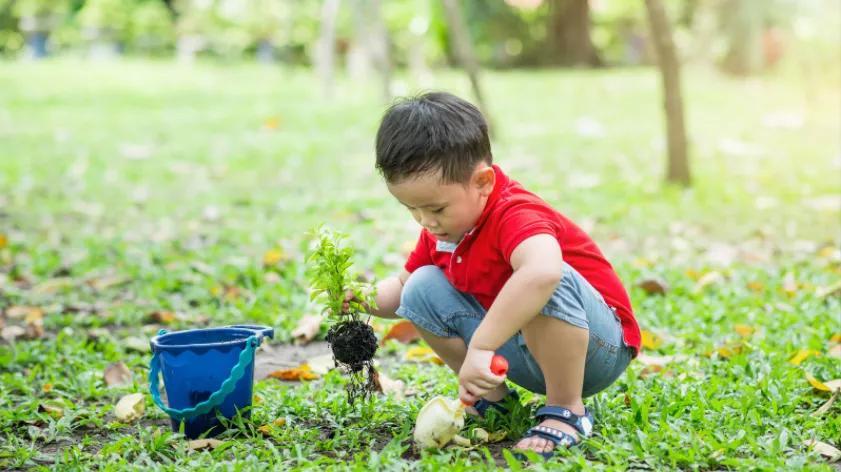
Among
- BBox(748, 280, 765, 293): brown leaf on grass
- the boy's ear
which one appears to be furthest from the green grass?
the boy's ear

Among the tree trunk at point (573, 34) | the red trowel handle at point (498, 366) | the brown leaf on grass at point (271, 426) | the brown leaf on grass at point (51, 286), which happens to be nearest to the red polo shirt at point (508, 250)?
the red trowel handle at point (498, 366)

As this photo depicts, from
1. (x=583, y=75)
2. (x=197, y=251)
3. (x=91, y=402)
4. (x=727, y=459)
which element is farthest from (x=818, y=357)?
(x=583, y=75)

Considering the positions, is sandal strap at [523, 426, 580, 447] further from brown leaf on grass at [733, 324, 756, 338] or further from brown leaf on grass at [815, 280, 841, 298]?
brown leaf on grass at [815, 280, 841, 298]

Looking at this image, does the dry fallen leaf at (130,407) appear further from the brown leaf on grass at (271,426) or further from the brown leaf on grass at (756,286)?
the brown leaf on grass at (756,286)

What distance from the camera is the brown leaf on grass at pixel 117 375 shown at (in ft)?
10.1

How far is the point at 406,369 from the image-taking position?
311 cm

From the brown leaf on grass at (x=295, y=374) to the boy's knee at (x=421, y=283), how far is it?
70cm

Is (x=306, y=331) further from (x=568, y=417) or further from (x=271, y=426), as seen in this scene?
(x=568, y=417)

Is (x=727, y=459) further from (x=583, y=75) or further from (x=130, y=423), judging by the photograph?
(x=583, y=75)

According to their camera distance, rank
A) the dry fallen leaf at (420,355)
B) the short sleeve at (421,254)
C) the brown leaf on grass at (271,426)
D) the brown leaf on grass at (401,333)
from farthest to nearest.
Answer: the brown leaf on grass at (401,333) → the dry fallen leaf at (420,355) → the short sleeve at (421,254) → the brown leaf on grass at (271,426)

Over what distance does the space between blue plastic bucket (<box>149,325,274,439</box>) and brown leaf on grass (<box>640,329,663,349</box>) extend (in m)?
1.37

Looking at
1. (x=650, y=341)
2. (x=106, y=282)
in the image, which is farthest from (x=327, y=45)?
(x=650, y=341)

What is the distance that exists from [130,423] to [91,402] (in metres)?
0.28

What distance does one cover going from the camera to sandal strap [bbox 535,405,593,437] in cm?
234
